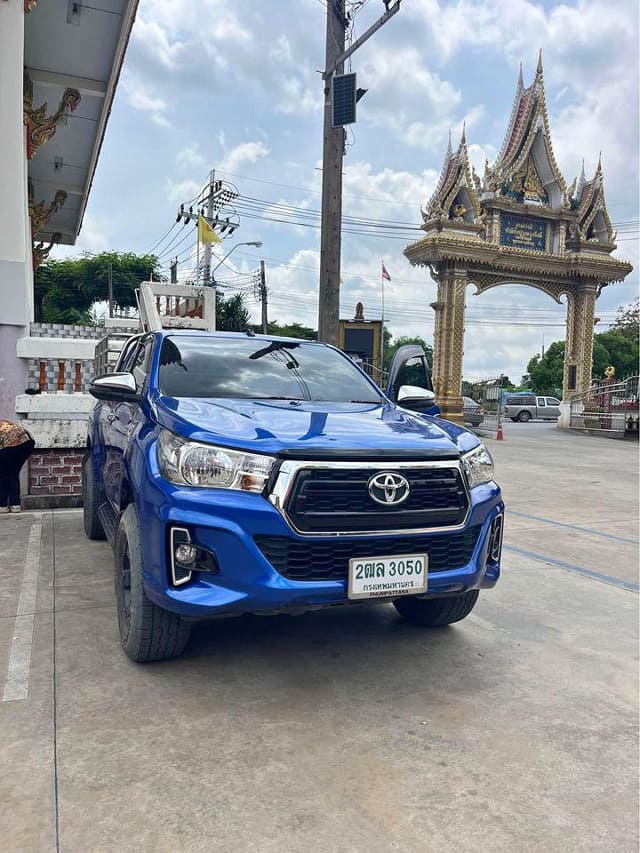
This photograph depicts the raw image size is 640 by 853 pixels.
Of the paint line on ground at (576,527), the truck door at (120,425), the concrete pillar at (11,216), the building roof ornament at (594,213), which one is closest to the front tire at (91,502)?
the truck door at (120,425)

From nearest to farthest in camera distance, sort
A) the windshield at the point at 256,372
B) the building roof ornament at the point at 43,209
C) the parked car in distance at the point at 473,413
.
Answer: the windshield at the point at 256,372, the building roof ornament at the point at 43,209, the parked car in distance at the point at 473,413

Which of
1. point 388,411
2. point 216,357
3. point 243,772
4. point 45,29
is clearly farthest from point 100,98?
point 243,772

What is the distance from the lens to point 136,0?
343 inches

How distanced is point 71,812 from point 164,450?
1.43 meters

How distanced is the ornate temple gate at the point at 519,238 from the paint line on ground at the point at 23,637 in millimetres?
21542

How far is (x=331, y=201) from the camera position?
9.88 m

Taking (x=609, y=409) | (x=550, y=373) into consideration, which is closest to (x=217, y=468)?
(x=609, y=409)

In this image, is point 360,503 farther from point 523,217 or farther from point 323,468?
point 523,217

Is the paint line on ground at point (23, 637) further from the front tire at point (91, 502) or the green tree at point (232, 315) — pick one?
the green tree at point (232, 315)

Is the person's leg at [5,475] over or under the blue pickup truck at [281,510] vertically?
under

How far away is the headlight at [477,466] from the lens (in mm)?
3320

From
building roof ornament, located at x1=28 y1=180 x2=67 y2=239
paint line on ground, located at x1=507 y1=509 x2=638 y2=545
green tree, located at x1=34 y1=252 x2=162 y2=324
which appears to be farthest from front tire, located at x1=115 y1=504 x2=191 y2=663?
green tree, located at x1=34 y1=252 x2=162 y2=324

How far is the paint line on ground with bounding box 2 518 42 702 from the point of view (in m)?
3.07

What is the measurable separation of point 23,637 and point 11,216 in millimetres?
5540
